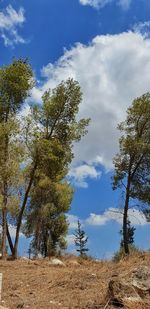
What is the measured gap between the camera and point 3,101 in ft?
88.4

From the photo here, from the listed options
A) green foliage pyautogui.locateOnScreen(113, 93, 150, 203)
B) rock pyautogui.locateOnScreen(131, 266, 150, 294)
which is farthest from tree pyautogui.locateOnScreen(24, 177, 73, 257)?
rock pyautogui.locateOnScreen(131, 266, 150, 294)

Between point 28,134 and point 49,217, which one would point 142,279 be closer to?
point 28,134

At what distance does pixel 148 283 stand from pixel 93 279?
134 inches

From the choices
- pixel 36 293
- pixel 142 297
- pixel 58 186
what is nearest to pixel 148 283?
pixel 142 297

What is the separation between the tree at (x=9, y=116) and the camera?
24922 mm

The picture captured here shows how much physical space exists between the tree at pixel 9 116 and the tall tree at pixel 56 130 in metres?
1.20

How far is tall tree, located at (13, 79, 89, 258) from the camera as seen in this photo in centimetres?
2694

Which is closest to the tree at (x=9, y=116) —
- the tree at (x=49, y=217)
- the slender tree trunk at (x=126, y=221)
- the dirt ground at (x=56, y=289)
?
the slender tree trunk at (x=126, y=221)

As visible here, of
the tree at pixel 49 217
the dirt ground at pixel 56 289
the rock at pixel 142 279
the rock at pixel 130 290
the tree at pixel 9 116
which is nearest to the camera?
the rock at pixel 130 290

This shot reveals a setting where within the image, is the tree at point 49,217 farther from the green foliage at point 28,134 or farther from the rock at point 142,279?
the rock at point 142,279

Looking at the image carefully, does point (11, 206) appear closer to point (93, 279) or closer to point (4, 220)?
point (4, 220)

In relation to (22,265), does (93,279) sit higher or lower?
lower

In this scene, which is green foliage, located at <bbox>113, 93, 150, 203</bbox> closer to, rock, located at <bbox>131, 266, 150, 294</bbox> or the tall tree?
the tall tree

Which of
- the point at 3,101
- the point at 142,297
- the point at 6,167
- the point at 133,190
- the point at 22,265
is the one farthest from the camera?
the point at 133,190
